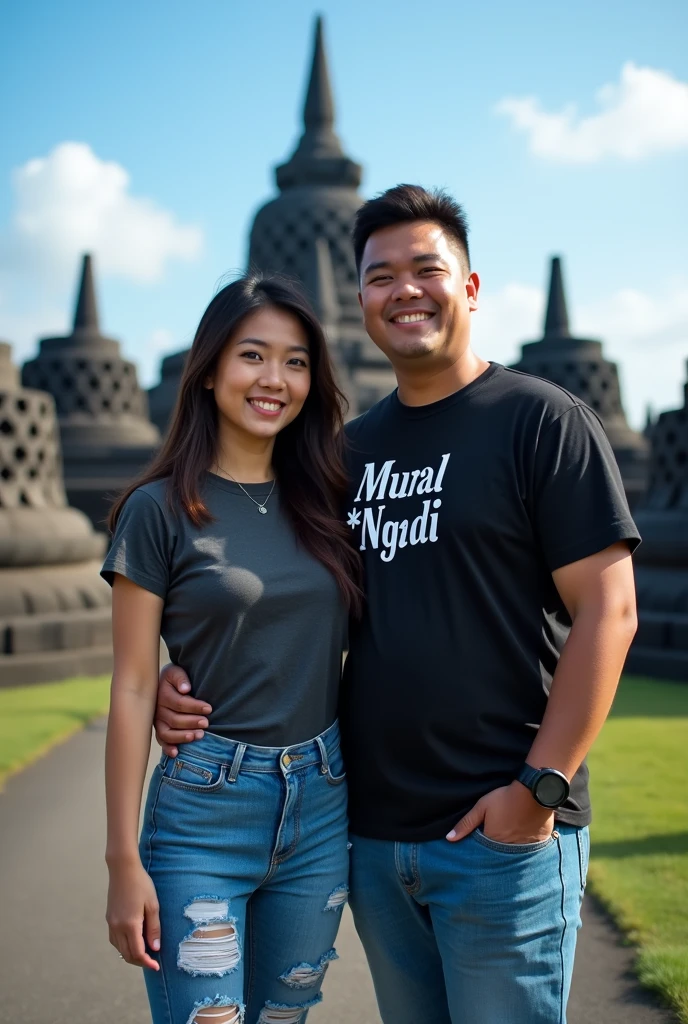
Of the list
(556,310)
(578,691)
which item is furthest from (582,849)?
(556,310)

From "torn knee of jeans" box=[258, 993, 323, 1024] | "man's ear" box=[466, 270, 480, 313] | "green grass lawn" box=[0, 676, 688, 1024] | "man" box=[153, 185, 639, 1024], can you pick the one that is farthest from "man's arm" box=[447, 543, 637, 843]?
"green grass lawn" box=[0, 676, 688, 1024]

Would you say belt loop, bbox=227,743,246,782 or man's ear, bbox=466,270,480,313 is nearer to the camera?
belt loop, bbox=227,743,246,782

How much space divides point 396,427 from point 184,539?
62cm

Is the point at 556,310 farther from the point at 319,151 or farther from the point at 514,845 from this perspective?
the point at 514,845

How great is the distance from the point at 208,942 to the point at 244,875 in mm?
150

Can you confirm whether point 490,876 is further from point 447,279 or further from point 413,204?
point 413,204

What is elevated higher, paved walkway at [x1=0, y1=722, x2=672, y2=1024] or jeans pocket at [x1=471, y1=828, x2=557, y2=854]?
jeans pocket at [x1=471, y1=828, x2=557, y2=854]

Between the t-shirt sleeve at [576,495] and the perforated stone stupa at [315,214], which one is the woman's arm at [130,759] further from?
the perforated stone stupa at [315,214]

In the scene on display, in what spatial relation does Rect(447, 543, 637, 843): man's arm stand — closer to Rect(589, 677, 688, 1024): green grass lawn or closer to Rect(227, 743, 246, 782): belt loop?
Rect(227, 743, 246, 782): belt loop

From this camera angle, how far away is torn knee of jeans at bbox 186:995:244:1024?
75.2 inches

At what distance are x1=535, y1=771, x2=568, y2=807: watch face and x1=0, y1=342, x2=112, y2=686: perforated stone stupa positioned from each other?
8.11 metres

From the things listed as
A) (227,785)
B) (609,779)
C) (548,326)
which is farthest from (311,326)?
(548,326)

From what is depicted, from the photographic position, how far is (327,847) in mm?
2127

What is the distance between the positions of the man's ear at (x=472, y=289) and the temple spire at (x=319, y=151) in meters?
22.4
